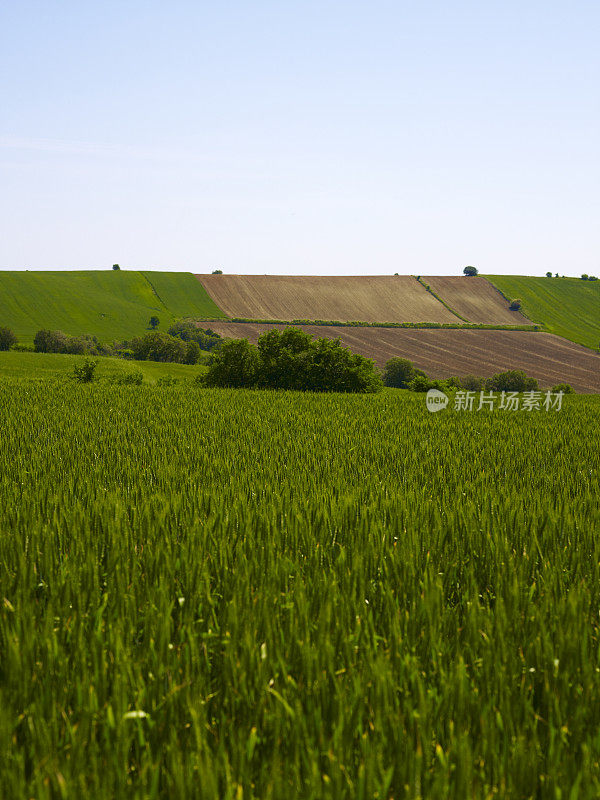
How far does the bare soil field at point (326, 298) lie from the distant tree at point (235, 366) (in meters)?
69.1

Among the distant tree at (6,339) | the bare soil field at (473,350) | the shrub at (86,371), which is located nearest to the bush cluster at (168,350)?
the bare soil field at (473,350)

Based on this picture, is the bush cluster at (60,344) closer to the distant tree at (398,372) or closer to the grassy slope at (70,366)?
the grassy slope at (70,366)

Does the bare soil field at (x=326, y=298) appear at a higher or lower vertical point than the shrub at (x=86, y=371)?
higher

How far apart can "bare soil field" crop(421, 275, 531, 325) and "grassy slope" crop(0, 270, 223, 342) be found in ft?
146

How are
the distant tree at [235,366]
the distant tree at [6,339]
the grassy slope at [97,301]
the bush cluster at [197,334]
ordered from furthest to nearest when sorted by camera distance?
the grassy slope at [97,301] < the bush cluster at [197,334] < the distant tree at [6,339] < the distant tree at [235,366]

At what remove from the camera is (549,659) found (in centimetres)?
259

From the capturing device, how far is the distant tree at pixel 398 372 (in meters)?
65.7

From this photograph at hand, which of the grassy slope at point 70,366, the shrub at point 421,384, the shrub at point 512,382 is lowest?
the grassy slope at point 70,366

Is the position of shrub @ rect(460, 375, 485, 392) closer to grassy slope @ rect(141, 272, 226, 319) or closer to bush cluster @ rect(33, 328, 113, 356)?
bush cluster @ rect(33, 328, 113, 356)

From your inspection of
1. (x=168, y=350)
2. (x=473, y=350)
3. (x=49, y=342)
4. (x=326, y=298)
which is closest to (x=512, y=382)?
(x=473, y=350)

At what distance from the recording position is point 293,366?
2984 centimetres

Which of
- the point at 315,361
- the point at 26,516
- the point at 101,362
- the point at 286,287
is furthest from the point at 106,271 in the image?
the point at 26,516

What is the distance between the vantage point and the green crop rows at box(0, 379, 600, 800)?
1.94 m

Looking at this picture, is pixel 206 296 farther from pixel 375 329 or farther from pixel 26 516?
pixel 26 516
